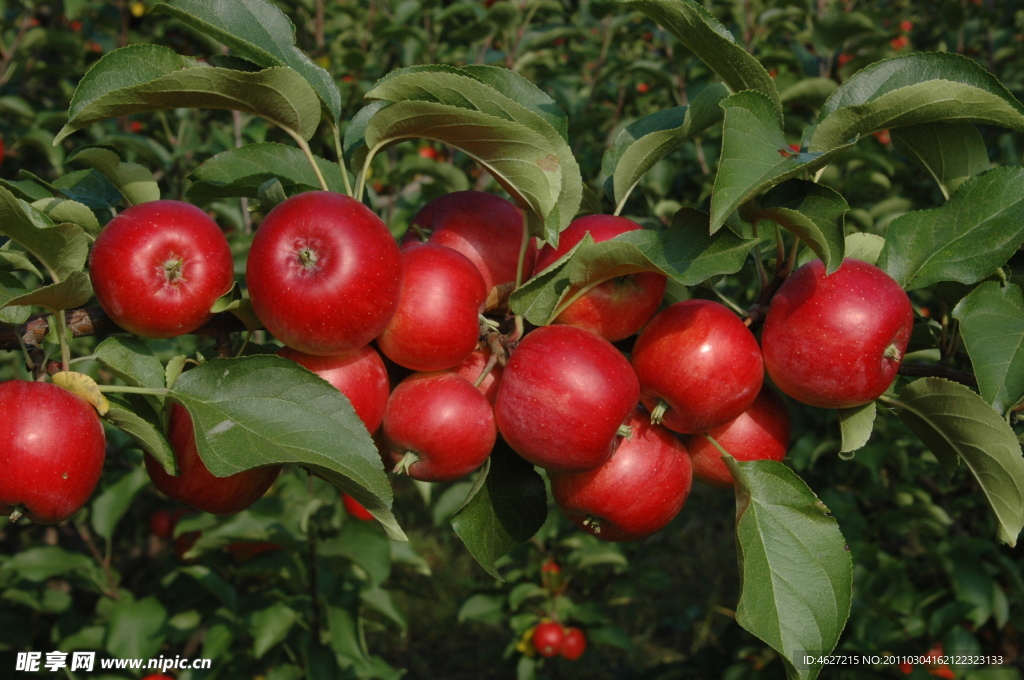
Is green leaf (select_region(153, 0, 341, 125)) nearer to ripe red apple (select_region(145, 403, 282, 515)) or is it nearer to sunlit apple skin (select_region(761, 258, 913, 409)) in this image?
ripe red apple (select_region(145, 403, 282, 515))

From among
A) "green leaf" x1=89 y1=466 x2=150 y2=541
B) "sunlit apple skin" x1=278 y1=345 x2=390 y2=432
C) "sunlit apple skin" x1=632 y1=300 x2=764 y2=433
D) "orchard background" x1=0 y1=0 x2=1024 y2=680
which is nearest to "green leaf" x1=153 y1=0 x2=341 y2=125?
"orchard background" x1=0 y1=0 x2=1024 y2=680

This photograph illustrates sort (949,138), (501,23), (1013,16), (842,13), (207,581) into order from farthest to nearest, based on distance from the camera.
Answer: (1013,16) < (501,23) < (842,13) < (207,581) < (949,138)

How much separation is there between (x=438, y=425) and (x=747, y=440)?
1.48 ft

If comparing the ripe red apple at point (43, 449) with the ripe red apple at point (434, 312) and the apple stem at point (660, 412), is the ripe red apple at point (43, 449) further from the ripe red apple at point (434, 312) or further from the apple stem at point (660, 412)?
the apple stem at point (660, 412)

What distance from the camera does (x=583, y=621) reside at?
10.4 feet

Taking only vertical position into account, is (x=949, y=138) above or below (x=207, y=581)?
above

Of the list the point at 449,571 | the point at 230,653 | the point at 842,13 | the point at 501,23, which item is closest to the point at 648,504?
the point at 230,653

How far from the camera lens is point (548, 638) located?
→ 9.85 ft

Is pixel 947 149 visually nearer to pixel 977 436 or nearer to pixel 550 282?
pixel 977 436

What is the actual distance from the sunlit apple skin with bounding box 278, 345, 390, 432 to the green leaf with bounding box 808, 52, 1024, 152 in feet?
2.03

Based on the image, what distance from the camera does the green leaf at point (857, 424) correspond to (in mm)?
1039

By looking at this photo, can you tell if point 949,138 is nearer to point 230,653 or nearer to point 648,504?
point 648,504

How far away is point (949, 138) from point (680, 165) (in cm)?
204

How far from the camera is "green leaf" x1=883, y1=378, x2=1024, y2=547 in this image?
0.97 metres
